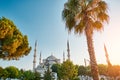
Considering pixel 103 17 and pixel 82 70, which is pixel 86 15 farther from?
pixel 82 70

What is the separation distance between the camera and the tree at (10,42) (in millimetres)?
22000

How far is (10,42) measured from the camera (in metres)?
22.4

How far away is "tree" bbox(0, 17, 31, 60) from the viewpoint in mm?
22000

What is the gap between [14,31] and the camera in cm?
2497

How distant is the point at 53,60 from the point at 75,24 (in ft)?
247

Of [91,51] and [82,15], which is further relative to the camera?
[82,15]

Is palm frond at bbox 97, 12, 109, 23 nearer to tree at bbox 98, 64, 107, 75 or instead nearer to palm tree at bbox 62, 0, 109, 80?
palm tree at bbox 62, 0, 109, 80

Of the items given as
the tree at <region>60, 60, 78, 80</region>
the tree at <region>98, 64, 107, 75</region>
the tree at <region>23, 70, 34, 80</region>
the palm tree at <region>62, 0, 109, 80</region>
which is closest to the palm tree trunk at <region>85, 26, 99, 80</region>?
the palm tree at <region>62, 0, 109, 80</region>

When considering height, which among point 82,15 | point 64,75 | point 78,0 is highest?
point 78,0

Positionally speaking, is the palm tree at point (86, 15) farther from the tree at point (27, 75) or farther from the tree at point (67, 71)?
the tree at point (27, 75)

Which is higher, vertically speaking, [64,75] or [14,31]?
[14,31]

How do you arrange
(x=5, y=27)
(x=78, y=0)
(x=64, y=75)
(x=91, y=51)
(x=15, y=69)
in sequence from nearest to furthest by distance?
(x=91, y=51) < (x=78, y=0) < (x=5, y=27) < (x=64, y=75) < (x=15, y=69)

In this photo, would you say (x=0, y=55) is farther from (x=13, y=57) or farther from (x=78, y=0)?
(x=78, y=0)

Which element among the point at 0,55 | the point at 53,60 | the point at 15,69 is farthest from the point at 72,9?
the point at 53,60
